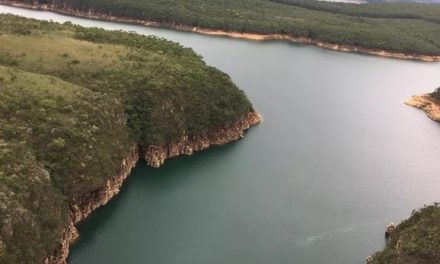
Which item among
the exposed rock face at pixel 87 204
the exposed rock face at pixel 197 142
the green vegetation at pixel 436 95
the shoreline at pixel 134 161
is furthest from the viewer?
the green vegetation at pixel 436 95

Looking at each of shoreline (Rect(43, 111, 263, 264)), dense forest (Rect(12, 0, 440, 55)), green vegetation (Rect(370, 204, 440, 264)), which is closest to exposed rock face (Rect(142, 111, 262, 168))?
shoreline (Rect(43, 111, 263, 264))

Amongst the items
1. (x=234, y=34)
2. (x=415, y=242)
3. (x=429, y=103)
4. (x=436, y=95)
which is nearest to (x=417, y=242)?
(x=415, y=242)

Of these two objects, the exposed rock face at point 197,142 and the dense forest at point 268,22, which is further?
the dense forest at point 268,22

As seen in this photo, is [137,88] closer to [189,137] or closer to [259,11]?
[189,137]

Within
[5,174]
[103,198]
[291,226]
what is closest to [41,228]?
[5,174]

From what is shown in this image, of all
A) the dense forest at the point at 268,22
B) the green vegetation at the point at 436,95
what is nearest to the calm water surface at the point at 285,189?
the green vegetation at the point at 436,95

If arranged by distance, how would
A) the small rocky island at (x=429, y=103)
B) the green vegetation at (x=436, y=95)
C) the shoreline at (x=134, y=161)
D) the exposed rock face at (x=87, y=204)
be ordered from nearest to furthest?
the exposed rock face at (x=87, y=204), the shoreline at (x=134, y=161), the small rocky island at (x=429, y=103), the green vegetation at (x=436, y=95)

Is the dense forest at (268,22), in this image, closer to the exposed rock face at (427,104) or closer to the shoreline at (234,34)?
the shoreline at (234,34)

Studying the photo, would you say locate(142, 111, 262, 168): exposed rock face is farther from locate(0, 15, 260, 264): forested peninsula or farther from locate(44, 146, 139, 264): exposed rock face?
locate(44, 146, 139, 264): exposed rock face
